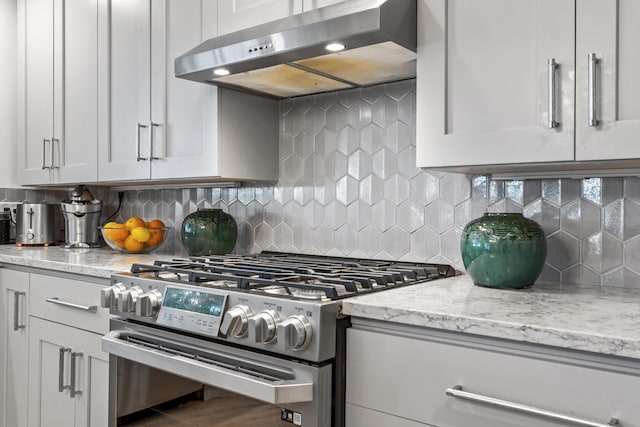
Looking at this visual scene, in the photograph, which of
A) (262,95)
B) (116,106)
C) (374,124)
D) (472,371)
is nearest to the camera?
(472,371)

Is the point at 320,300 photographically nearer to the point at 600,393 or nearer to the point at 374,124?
the point at 600,393

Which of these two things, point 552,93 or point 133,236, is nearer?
point 552,93

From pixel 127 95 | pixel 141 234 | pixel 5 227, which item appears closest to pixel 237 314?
pixel 141 234

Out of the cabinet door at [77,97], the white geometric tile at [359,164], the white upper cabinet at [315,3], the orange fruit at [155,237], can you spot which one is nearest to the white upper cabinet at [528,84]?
the white upper cabinet at [315,3]

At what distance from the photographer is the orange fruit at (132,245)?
2385 mm

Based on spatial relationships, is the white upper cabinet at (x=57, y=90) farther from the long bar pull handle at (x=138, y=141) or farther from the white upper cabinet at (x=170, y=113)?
the long bar pull handle at (x=138, y=141)

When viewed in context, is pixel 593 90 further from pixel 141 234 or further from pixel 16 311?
pixel 16 311

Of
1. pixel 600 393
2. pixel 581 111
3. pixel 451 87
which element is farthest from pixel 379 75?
pixel 600 393

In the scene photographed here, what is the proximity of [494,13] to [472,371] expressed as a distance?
877mm

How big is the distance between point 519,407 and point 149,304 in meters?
1.00

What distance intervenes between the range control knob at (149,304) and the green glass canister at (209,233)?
26.7 inches

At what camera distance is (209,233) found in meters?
2.17

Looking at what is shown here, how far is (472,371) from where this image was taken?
1.02 meters

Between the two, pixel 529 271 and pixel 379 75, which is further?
pixel 379 75
